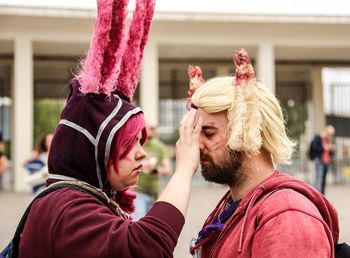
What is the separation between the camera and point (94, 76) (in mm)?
2148

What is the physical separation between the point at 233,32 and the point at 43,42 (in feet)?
17.1

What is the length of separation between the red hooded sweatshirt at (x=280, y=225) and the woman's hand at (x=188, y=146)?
212 millimetres

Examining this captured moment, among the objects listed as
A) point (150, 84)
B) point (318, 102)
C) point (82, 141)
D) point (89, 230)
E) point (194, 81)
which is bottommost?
point (89, 230)

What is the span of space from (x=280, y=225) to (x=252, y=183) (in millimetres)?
392

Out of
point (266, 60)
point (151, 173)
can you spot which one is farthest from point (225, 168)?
point (266, 60)

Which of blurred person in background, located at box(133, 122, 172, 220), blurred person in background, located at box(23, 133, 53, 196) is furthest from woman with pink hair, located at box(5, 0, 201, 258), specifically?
blurred person in background, located at box(23, 133, 53, 196)

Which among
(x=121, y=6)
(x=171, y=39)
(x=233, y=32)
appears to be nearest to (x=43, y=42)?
(x=171, y=39)

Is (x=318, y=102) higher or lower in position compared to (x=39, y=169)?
higher

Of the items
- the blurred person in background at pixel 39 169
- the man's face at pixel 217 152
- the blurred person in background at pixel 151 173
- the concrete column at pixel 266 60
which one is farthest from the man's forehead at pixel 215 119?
the concrete column at pixel 266 60

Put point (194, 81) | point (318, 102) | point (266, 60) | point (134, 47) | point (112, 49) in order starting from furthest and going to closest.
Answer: point (318, 102)
point (266, 60)
point (194, 81)
point (134, 47)
point (112, 49)

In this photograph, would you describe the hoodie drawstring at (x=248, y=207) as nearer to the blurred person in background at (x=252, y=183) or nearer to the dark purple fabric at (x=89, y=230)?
the blurred person in background at (x=252, y=183)

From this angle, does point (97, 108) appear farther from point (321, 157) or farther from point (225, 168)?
point (321, 157)

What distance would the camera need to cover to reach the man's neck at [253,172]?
226 cm

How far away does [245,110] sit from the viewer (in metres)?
2.13
